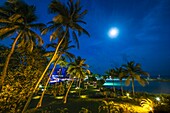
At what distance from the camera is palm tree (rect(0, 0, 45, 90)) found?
15.4 metres

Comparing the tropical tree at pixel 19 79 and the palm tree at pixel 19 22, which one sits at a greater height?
the palm tree at pixel 19 22

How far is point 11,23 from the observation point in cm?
1562

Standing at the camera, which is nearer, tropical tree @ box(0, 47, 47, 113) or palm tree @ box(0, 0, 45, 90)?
tropical tree @ box(0, 47, 47, 113)

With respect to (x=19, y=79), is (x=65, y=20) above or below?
above

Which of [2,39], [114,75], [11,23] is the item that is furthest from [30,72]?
[114,75]

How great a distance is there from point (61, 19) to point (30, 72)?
7279 millimetres

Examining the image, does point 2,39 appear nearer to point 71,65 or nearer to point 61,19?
point 61,19

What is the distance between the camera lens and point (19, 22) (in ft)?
51.8

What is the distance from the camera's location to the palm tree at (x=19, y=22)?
15.4 meters

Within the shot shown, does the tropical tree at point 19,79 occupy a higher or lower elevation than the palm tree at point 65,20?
lower

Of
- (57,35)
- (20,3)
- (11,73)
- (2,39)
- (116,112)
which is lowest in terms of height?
(116,112)

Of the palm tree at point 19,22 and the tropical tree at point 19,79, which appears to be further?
the palm tree at point 19,22

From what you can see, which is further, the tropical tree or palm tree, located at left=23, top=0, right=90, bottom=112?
palm tree, located at left=23, top=0, right=90, bottom=112

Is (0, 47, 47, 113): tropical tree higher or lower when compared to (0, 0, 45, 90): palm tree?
lower
